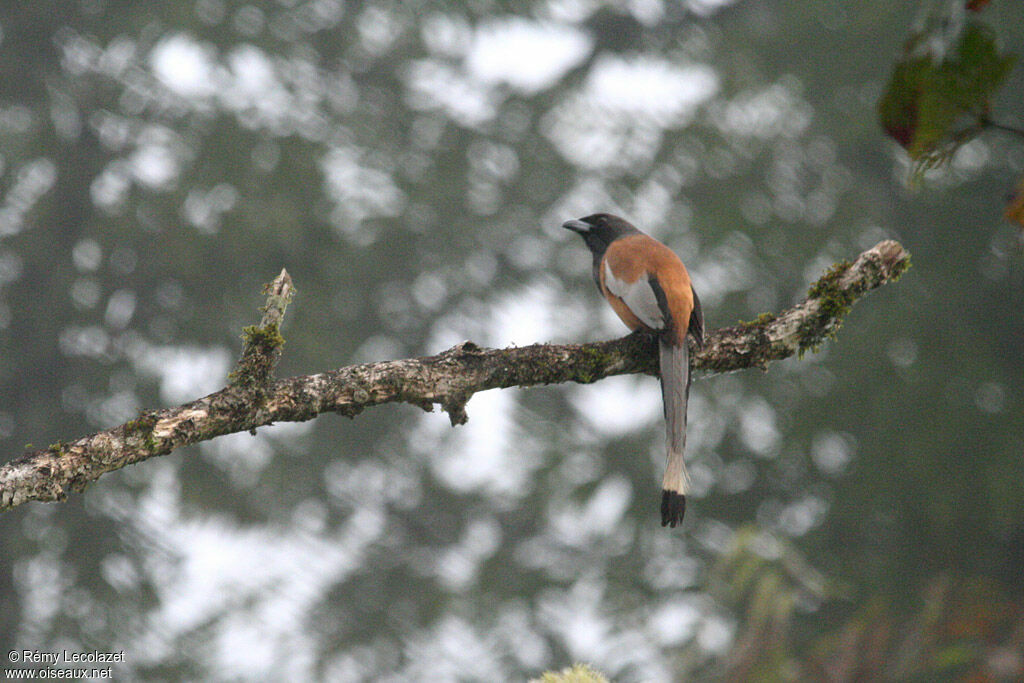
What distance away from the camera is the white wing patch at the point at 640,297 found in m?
3.22

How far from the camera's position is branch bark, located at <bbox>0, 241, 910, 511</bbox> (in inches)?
76.0

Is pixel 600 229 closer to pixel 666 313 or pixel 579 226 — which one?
pixel 579 226

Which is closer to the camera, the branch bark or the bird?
the branch bark

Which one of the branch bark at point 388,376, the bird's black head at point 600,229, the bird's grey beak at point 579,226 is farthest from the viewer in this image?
the bird's grey beak at point 579,226

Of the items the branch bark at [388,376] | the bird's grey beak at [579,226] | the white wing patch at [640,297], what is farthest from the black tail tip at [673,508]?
the bird's grey beak at [579,226]

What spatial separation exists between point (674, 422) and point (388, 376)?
3.69 ft

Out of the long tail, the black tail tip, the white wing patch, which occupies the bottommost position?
the black tail tip

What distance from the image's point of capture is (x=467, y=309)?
10.8 metres

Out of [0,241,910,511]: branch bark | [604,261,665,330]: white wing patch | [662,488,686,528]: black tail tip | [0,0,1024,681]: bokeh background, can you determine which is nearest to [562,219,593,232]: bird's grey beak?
[604,261,665,330]: white wing patch

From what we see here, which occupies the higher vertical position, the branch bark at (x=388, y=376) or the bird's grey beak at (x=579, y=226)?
the bird's grey beak at (x=579, y=226)

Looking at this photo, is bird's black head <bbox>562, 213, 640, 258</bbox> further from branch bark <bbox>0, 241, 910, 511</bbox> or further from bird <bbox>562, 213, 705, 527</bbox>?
branch bark <bbox>0, 241, 910, 511</bbox>

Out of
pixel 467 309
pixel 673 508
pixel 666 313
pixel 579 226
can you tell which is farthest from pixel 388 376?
pixel 467 309

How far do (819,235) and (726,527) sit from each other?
3.04m

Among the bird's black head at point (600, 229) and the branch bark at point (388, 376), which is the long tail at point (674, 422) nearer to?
the branch bark at point (388, 376)
